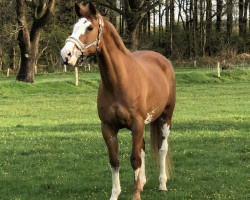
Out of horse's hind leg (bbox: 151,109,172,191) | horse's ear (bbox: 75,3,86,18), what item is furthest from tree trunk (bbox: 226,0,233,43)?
horse's ear (bbox: 75,3,86,18)

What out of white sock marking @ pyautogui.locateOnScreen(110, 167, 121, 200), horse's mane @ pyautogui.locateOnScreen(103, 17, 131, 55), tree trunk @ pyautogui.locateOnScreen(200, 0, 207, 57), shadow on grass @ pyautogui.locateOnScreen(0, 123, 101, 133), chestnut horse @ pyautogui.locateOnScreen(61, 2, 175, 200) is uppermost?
tree trunk @ pyautogui.locateOnScreen(200, 0, 207, 57)

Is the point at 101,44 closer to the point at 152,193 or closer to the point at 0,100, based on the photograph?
the point at 152,193

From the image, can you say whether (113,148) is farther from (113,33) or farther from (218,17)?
(218,17)

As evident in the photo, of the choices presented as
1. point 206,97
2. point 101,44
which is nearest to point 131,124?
point 101,44

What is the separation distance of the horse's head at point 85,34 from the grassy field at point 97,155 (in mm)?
2420

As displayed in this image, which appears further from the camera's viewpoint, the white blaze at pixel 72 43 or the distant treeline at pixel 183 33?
the distant treeline at pixel 183 33

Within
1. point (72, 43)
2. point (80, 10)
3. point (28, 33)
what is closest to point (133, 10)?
point (28, 33)

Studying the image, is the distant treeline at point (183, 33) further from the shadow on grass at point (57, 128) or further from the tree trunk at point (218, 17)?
the shadow on grass at point (57, 128)

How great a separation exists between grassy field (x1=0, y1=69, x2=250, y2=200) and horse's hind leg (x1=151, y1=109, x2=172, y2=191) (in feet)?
1.00

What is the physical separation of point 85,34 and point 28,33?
27.1m

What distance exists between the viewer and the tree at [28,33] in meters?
30.4

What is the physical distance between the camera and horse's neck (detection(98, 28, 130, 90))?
544 cm

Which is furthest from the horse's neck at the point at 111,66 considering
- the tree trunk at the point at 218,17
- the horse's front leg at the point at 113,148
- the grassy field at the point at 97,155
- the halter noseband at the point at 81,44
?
the tree trunk at the point at 218,17

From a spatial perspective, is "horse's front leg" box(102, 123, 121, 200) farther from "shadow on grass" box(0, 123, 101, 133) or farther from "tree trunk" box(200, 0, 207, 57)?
"tree trunk" box(200, 0, 207, 57)
